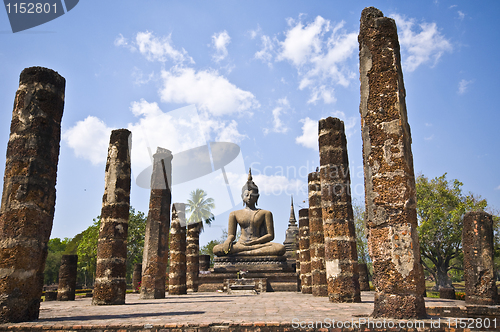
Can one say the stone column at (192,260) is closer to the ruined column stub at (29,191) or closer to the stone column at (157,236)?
the stone column at (157,236)

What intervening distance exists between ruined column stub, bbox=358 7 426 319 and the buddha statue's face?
16405mm

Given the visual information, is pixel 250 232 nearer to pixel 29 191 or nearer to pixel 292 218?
pixel 29 191

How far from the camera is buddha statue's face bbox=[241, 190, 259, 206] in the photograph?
22.6 meters

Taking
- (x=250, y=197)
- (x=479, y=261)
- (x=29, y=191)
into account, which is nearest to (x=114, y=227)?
(x=29, y=191)

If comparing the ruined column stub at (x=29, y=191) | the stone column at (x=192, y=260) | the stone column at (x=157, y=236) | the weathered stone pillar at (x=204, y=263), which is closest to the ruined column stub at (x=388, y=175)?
the ruined column stub at (x=29, y=191)

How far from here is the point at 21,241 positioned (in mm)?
6262

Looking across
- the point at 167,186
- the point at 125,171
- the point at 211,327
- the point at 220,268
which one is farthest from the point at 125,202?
the point at 220,268

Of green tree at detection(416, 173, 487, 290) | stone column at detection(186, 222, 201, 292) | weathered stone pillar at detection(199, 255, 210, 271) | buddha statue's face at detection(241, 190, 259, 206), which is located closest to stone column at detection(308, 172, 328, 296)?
stone column at detection(186, 222, 201, 292)

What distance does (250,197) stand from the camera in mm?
22594

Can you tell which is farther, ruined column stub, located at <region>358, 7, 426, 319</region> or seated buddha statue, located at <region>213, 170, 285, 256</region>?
seated buddha statue, located at <region>213, 170, 285, 256</region>

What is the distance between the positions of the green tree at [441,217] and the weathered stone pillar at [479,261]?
19.2 metres

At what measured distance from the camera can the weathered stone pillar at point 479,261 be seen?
1077 cm

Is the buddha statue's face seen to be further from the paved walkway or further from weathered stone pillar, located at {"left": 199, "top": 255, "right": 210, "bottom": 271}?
the paved walkway

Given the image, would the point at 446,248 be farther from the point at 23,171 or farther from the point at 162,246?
the point at 23,171
